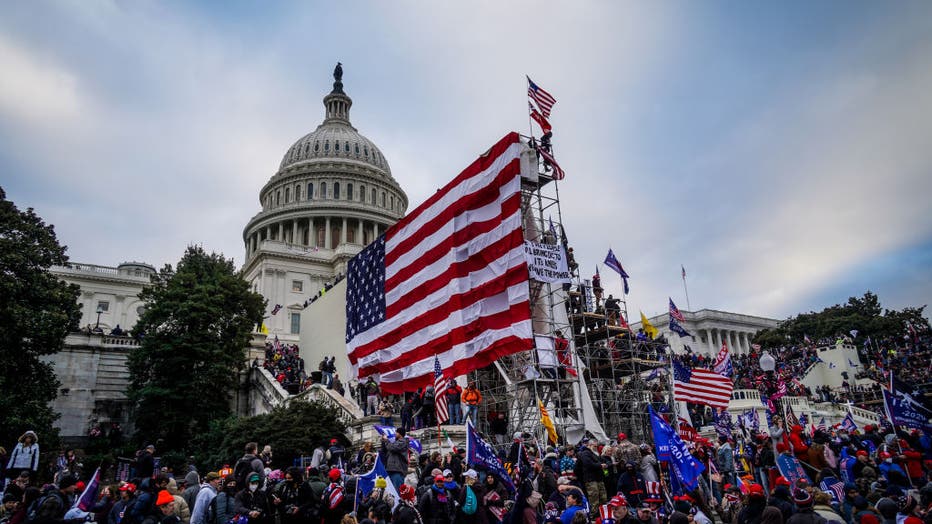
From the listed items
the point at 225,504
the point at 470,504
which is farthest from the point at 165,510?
the point at 470,504

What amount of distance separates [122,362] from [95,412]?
3.08 meters

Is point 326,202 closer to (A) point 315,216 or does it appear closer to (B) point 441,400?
(A) point 315,216

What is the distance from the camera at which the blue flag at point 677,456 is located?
10.7 metres

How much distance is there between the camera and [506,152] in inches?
879

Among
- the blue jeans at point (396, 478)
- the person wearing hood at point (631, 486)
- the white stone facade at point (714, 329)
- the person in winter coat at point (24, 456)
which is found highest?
the white stone facade at point (714, 329)

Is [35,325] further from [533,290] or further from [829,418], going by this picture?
[829,418]

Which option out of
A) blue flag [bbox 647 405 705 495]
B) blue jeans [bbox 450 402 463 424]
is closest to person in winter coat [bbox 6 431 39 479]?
blue jeans [bbox 450 402 463 424]

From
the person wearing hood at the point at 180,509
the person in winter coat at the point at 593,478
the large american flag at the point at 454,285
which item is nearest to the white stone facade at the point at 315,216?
the large american flag at the point at 454,285

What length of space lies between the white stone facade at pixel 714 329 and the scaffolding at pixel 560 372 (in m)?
56.5

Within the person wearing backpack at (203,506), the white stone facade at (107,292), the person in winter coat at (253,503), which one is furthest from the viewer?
the white stone facade at (107,292)

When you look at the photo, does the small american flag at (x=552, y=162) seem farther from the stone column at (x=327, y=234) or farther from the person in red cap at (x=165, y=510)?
the stone column at (x=327, y=234)

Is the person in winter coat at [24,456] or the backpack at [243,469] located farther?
the person in winter coat at [24,456]

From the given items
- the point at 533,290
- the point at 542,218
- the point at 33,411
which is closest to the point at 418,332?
the point at 533,290

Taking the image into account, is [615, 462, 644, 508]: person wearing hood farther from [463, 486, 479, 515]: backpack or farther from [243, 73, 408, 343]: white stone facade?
[243, 73, 408, 343]: white stone facade
